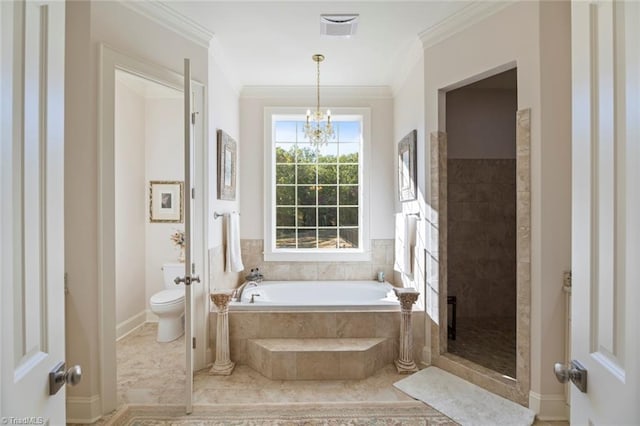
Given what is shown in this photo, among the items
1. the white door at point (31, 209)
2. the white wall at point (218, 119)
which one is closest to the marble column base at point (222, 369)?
the white wall at point (218, 119)

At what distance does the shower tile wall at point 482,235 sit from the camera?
3904mm

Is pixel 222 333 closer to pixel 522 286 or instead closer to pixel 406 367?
pixel 406 367

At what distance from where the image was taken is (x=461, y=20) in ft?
8.44

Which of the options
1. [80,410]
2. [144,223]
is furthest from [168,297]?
[80,410]

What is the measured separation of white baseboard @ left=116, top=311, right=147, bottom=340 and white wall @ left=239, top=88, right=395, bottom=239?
1.50m

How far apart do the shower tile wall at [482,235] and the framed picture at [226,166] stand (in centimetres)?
250

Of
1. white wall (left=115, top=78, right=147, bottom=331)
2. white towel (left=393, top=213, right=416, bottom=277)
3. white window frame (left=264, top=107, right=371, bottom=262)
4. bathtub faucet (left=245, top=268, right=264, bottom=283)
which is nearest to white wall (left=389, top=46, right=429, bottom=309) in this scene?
white towel (left=393, top=213, right=416, bottom=277)

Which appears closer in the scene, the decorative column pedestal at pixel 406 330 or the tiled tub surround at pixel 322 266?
the decorative column pedestal at pixel 406 330

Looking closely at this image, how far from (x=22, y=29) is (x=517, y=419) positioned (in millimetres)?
2916

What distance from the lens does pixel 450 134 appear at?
389 centimetres

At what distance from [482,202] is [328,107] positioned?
86.7 inches

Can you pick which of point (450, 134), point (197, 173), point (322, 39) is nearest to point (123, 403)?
point (197, 173)

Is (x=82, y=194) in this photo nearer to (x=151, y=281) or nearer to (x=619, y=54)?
(x=151, y=281)

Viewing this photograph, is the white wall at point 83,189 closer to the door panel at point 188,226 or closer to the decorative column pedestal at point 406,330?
the door panel at point 188,226
